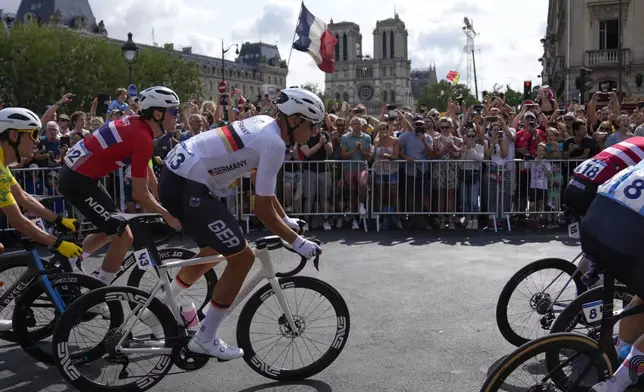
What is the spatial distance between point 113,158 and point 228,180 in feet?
5.14

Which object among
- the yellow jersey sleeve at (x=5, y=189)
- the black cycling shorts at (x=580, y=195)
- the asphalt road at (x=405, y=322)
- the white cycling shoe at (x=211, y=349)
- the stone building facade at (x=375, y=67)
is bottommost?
the asphalt road at (x=405, y=322)

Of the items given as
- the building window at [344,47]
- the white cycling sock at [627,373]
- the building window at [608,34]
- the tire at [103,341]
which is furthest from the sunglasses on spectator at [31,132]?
the building window at [344,47]

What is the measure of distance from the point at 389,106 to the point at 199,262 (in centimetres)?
1019

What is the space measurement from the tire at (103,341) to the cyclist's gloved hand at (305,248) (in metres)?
1.01

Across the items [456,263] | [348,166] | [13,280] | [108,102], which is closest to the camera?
[13,280]

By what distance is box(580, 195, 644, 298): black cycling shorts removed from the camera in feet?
10.6

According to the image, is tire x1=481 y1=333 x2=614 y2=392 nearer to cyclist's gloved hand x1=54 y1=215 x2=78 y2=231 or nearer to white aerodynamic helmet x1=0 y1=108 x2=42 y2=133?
cyclist's gloved hand x1=54 y1=215 x2=78 y2=231

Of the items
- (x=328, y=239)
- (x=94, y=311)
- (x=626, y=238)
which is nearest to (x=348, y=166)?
(x=328, y=239)

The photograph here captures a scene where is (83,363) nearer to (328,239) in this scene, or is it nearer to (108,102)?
(328,239)

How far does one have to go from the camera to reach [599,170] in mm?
5125

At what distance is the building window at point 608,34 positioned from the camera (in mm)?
49312

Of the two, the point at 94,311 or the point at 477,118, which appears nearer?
the point at 94,311

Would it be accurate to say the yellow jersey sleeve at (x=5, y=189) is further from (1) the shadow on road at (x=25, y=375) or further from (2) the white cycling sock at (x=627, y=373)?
(2) the white cycling sock at (x=627, y=373)

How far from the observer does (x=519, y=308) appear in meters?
5.57
